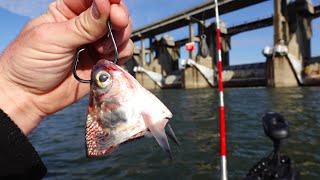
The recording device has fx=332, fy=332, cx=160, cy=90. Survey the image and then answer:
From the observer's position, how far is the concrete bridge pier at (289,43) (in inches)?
1255

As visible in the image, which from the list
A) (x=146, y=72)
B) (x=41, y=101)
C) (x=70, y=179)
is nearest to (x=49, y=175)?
(x=70, y=179)

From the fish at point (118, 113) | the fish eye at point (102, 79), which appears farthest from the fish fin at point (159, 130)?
the fish eye at point (102, 79)

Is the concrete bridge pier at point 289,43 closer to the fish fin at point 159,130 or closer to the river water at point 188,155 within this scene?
the river water at point 188,155

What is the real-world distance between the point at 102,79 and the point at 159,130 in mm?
359

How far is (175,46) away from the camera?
186 feet

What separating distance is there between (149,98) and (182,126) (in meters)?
9.37

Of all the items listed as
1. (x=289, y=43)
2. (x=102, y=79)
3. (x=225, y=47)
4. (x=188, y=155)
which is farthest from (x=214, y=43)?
(x=102, y=79)

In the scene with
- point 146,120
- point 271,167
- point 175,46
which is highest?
point 175,46

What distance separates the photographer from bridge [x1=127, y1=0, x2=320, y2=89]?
106 feet

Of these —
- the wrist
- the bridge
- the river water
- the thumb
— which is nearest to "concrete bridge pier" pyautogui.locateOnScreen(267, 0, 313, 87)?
the bridge

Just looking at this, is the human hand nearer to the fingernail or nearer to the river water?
the fingernail

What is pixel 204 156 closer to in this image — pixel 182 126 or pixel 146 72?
pixel 182 126

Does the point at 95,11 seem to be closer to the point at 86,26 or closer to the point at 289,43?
the point at 86,26

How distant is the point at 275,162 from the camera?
111 inches
